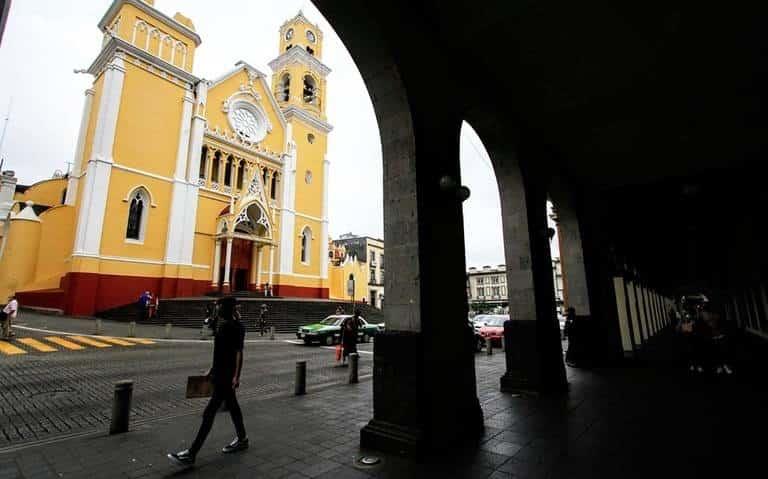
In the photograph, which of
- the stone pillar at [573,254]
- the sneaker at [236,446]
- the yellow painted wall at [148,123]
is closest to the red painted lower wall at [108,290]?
the yellow painted wall at [148,123]

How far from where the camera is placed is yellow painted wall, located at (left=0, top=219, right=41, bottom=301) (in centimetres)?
2011

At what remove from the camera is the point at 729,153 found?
7465mm

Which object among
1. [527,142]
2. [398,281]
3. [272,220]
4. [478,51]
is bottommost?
[398,281]

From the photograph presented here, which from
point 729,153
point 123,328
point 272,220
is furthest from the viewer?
point 272,220

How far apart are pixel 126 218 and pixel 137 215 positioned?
105 cm

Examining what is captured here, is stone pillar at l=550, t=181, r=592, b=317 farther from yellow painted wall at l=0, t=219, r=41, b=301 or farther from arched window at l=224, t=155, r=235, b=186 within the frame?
yellow painted wall at l=0, t=219, r=41, b=301

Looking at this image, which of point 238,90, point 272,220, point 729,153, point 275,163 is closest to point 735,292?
point 729,153

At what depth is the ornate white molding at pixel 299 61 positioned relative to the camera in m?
34.5

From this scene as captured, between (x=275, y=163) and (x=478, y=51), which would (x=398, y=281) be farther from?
(x=275, y=163)

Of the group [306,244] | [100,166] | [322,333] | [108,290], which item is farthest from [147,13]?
[322,333]

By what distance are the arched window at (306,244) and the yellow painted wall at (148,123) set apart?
11580 millimetres

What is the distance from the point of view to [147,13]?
23609 mm

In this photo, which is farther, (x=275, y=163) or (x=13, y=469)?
(x=275, y=163)

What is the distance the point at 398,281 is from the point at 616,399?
4.42 metres
